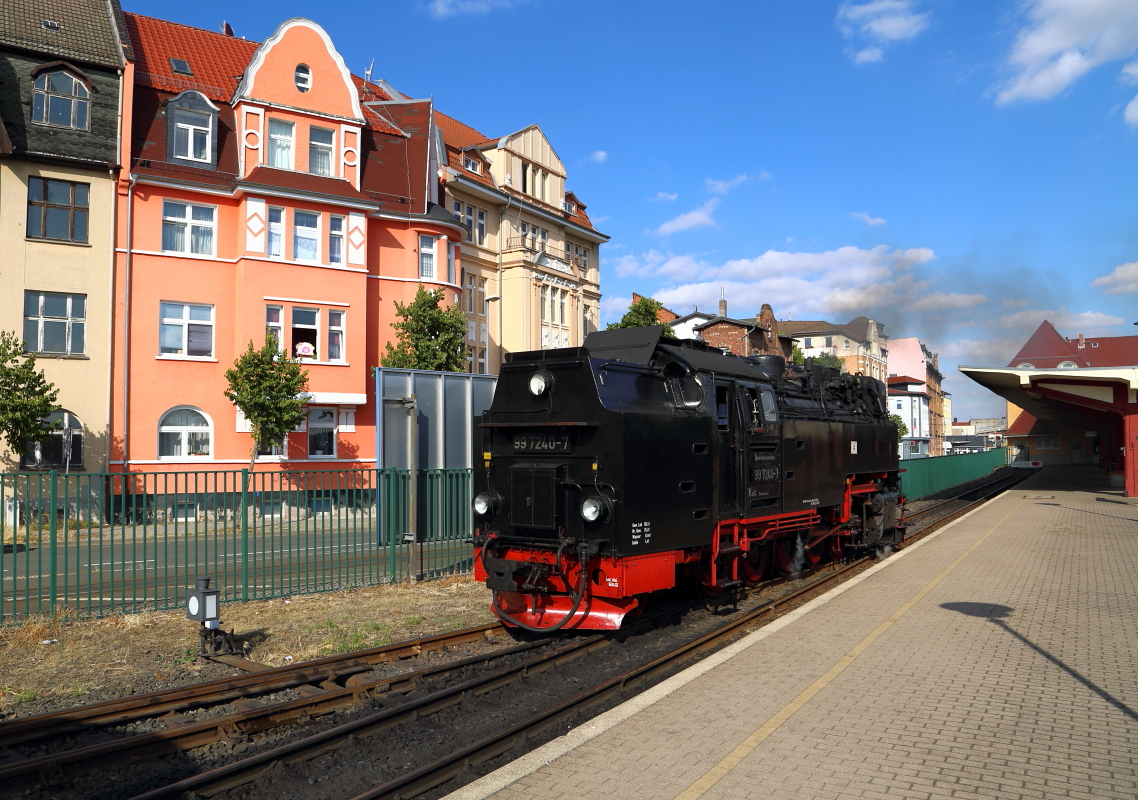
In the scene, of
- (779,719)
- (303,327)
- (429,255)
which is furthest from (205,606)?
(429,255)

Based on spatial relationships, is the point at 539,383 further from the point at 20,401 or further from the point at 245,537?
the point at 20,401

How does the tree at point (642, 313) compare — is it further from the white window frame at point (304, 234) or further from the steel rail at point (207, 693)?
the steel rail at point (207, 693)

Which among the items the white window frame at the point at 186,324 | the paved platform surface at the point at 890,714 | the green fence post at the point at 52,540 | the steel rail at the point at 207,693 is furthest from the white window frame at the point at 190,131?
the paved platform surface at the point at 890,714

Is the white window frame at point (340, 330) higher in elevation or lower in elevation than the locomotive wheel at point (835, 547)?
higher

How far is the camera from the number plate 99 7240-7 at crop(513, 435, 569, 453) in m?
7.89

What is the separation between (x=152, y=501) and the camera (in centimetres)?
924

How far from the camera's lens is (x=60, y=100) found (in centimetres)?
2061

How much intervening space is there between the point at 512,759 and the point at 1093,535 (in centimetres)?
1673

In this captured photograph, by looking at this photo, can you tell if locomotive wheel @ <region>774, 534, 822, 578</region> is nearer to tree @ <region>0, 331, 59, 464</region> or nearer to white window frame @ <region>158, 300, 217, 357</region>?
tree @ <region>0, 331, 59, 464</region>

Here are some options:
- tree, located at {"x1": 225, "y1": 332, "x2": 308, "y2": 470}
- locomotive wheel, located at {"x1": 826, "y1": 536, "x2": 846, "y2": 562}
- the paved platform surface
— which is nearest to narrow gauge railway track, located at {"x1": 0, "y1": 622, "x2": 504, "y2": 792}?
the paved platform surface

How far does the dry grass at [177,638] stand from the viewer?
6.75 meters

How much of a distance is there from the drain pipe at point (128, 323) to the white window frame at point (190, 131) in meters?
1.97

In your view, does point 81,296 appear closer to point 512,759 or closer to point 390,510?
point 390,510

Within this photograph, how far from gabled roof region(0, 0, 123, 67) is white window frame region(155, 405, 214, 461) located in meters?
9.94
